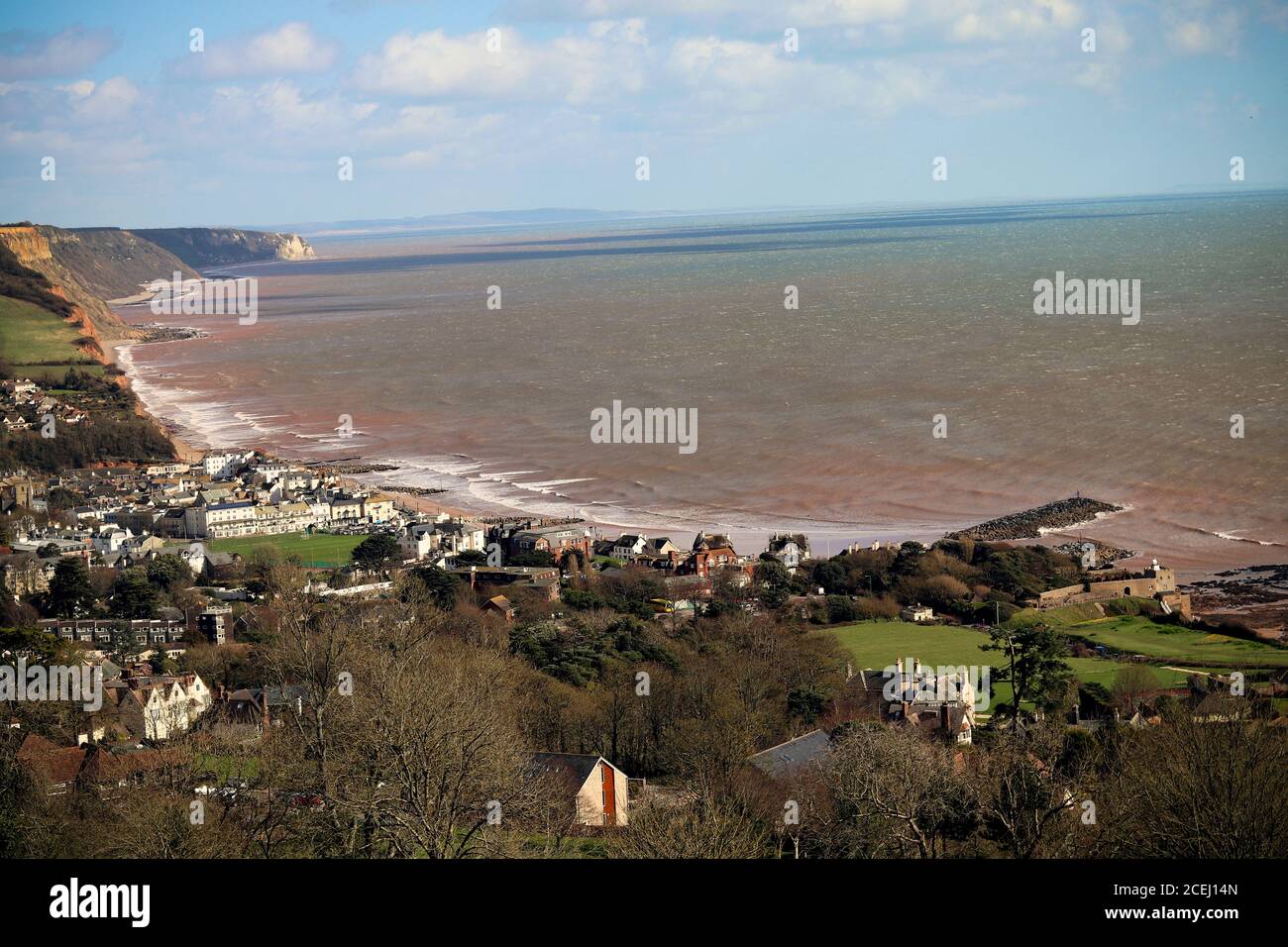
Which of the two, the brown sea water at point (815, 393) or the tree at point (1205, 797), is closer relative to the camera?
the tree at point (1205, 797)

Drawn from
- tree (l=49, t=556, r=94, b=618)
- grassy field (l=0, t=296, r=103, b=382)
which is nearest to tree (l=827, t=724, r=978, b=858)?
tree (l=49, t=556, r=94, b=618)

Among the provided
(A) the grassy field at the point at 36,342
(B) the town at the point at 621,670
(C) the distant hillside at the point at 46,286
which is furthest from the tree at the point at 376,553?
(C) the distant hillside at the point at 46,286

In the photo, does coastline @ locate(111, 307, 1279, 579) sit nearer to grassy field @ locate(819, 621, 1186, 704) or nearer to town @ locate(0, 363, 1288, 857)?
town @ locate(0, 363, 1288, 857)

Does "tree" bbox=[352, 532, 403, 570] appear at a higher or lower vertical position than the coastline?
lower

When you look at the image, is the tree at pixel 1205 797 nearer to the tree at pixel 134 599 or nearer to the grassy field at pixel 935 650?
the grassy field at pixel 935 650

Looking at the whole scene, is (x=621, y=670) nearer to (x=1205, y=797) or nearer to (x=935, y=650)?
(x=935, y=650)
